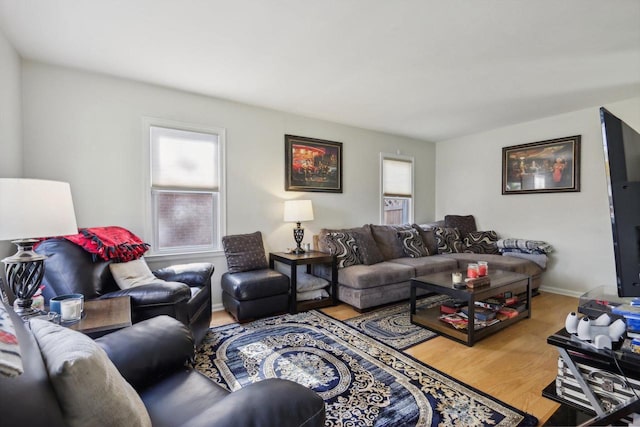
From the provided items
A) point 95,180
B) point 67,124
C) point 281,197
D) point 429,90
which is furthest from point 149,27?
point 429,90

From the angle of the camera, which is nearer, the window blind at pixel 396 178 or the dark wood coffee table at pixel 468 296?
the dark wood coffee table at pixel 468 296

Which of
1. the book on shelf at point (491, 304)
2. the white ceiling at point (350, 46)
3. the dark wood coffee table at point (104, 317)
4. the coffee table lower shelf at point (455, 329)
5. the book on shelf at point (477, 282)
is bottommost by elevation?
the coffee table lower shelf at point (455, 329)

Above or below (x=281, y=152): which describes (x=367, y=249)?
below

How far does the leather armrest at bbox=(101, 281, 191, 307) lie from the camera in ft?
6.88

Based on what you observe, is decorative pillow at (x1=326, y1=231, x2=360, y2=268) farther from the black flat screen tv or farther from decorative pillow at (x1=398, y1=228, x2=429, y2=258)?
the black flat screen tv

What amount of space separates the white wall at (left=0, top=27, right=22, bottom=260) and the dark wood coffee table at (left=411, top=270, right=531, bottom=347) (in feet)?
11.5

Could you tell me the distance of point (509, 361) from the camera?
91.0 inches

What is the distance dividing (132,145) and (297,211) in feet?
6.19

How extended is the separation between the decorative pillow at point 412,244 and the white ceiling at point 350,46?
1902mm

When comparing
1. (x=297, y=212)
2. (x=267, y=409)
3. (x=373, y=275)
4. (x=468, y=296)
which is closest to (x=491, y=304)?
(x=468, y=296)

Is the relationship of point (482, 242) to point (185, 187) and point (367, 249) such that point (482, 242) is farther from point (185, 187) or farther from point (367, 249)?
point (185, 187)

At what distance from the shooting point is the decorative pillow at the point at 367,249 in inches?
154

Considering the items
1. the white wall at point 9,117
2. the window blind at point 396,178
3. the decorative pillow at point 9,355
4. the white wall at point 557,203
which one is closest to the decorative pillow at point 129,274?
the white wall at point 9,117

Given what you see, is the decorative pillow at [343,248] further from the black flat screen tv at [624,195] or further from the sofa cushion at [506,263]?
the black flat screen tv at [624,195]
